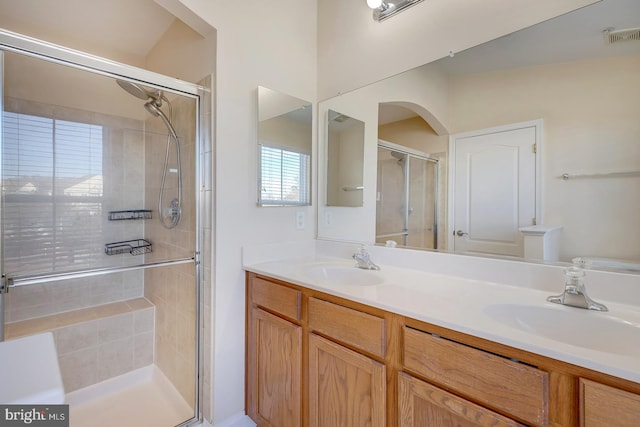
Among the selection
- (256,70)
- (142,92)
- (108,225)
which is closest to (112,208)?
(108,225)

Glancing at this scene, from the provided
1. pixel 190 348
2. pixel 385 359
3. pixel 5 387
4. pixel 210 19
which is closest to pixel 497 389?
pixel 385 359

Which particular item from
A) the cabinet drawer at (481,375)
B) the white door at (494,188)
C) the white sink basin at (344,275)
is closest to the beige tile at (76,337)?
the white sink basin at (344,275)

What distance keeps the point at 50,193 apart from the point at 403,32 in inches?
99.4

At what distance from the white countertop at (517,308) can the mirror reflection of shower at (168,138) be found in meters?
1.00

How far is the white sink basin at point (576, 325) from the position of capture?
84 centimetres

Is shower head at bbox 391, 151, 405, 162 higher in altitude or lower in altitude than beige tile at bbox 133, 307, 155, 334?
higher

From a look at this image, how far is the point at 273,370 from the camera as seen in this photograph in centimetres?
145

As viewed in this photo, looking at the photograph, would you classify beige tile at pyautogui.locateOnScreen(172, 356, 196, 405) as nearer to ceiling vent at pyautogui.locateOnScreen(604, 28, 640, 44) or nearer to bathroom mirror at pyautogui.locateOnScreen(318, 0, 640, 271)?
bathroom mirror at pyautogui.locateOnScreen(318, 0, 640, 271)

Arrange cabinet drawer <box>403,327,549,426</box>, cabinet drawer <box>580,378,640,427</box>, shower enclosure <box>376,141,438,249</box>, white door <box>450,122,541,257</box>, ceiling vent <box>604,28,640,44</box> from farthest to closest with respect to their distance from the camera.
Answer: shower enclosure <box>376,141,438,249</box> < white door <box>450,122,541,257</box> < ceiling vent <box>604,28,640,44</box> < cabinet drawer <box>403,327,549,426</box> < cabinet drawer <box>580,378,640,427</box>

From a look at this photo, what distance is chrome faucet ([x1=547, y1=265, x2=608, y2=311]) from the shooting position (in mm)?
928

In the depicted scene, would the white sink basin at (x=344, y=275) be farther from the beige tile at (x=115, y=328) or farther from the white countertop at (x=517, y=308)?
the beige tile at (x=115, y=328)

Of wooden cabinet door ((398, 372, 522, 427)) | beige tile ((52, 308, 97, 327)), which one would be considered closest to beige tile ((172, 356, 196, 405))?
beige tile ((52, 308, 97, 327))

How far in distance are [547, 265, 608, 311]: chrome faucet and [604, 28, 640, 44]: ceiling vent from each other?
806mm

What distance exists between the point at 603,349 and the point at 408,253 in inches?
32.2
